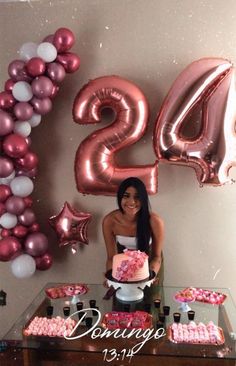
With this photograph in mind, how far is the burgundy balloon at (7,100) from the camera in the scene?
7.52 ft

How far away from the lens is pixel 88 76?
261cm

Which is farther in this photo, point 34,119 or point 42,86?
point 34,119

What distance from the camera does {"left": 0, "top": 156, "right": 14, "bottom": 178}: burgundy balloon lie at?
226 cm

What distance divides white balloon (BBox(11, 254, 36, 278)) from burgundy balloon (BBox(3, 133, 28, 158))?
1.83 feet

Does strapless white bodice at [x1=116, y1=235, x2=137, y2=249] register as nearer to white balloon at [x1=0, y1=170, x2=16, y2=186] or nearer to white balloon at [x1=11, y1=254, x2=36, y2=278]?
white balloon at [x1=11, y1=254, x2=36, y2=278]

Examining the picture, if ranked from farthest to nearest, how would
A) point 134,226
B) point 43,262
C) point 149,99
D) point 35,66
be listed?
point 149,99 < point 43,262 < point 134,226 < point 35,66

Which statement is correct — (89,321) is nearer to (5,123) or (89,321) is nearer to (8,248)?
(8,248)

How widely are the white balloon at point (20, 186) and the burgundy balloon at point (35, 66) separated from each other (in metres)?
0.56

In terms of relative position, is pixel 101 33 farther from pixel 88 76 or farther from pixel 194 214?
pixel 194 214

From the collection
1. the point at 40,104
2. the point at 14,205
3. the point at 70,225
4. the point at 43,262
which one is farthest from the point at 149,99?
the point at 43,262

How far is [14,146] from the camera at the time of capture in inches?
88.7

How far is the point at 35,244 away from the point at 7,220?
0.66 ft

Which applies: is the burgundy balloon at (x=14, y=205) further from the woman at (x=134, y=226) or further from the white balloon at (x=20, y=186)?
the woman at (x=134, y=226)

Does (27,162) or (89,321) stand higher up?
(27,162)
